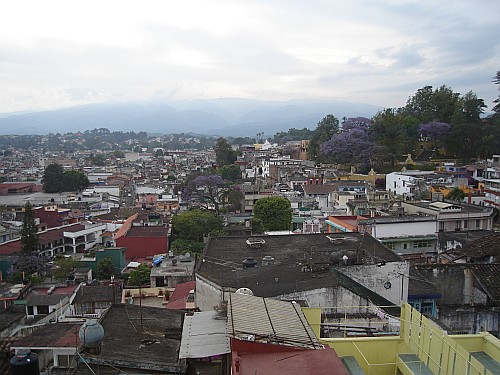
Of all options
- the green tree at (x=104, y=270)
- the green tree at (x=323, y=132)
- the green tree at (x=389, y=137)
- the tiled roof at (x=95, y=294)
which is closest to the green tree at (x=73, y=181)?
the green tree at (x=323, y=132)

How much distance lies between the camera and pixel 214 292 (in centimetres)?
1038

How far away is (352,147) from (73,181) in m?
31.2

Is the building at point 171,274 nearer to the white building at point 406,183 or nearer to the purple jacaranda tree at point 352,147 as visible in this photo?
the white building at point 406,183

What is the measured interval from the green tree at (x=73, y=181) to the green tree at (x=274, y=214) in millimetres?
31750

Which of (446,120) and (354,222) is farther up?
(446,120)

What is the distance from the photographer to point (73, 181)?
2158 inches

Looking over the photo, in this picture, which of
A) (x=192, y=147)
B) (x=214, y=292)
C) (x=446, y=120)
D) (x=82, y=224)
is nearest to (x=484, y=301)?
(x=214, y=292)

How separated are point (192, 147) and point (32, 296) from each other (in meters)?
140

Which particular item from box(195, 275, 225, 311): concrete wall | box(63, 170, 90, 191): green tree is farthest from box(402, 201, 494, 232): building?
box(63, 170, 90, 191): green tree

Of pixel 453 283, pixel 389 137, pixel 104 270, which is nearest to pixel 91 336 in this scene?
pixel 453 283

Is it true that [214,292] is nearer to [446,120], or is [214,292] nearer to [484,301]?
[484,301]

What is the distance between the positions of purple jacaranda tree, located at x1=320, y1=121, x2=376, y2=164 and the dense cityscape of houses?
16.5 ft

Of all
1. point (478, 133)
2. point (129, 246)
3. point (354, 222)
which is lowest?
point (129, 246)

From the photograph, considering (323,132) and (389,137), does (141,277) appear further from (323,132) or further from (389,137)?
(323,132)
